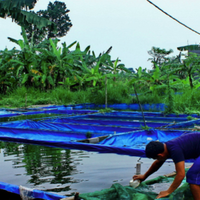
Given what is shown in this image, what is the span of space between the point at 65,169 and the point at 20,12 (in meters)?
11.8

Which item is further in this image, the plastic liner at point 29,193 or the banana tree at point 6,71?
the banana tree at point 6,71

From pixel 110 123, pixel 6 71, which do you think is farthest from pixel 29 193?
pixel 6 71

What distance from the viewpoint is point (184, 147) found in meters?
2.73

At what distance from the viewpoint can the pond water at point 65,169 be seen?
4.06 meters

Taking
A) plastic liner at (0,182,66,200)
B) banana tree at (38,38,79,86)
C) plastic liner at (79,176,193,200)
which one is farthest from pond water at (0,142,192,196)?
banana tree at (38,38,79,86)

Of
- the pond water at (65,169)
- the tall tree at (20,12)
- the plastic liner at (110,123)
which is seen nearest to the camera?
the pond water at (65,169)

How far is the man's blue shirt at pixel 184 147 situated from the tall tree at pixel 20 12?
1272cm

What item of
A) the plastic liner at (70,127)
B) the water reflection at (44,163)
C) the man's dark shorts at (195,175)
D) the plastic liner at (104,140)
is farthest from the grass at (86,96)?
the man's dark shorts at (195,175)

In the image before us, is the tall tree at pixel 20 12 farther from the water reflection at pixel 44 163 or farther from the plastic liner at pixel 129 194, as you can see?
the plastic liner at pixel 129 194

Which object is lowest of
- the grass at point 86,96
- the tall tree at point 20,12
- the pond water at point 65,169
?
the pond water at point 65,169

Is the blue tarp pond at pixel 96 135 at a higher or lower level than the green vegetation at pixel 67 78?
lower

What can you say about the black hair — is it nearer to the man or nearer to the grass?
the man

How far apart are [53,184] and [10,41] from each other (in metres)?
15.8

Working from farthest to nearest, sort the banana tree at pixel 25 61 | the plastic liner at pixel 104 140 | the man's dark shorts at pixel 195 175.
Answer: the banana tree at pixel 25 61
the plastic liner at pixel 104 140
the man's dark shorts at pixel 195 175
